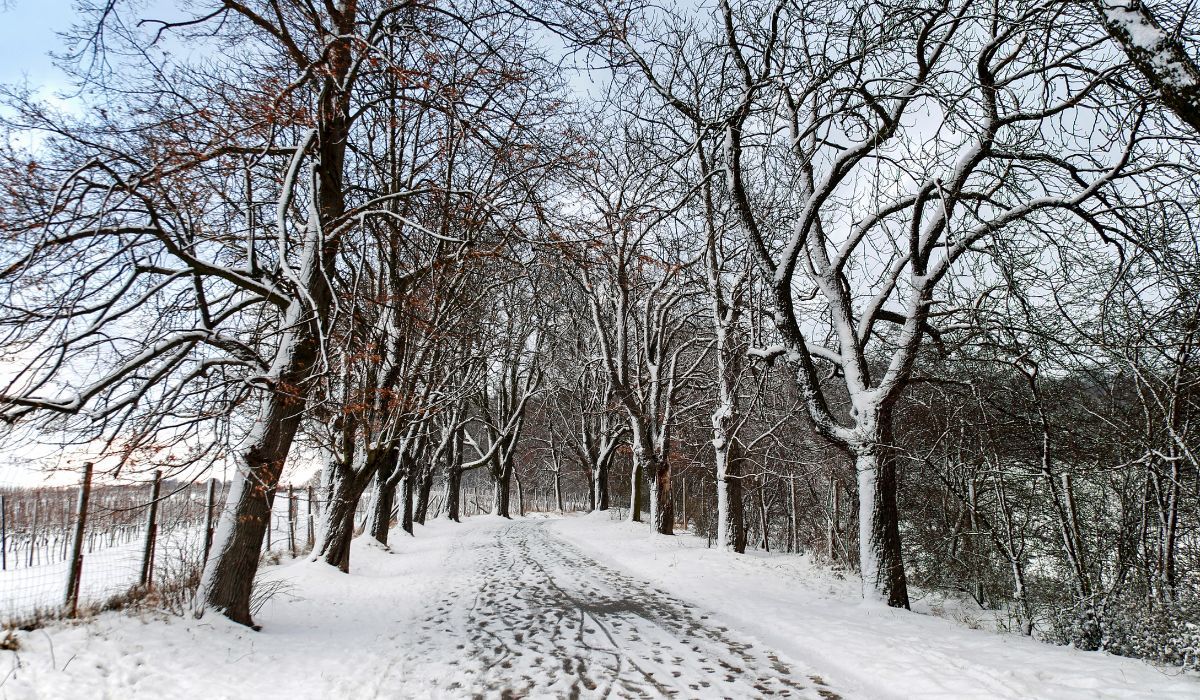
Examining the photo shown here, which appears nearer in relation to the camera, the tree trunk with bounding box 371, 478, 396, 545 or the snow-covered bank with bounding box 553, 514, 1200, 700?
the snow-covered bank with bounding box 553, 514, 1200, 700

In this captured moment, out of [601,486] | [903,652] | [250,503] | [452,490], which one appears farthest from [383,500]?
[601,486]

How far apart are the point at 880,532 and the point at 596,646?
4.57 meters

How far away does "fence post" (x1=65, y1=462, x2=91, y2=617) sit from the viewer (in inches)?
237

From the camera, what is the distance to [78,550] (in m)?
6.44

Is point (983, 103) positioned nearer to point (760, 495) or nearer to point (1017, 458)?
point (1017, 458)

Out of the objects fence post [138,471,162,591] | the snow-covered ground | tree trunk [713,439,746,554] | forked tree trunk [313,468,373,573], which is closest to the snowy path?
forked tree trunk [313,468,373,573]

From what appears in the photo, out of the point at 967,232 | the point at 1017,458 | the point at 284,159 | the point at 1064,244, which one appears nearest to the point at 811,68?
the point at 967,232

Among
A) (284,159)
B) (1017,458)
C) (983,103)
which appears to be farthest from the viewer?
(1017,458)

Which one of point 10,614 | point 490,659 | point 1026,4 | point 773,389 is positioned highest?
point 1026,4

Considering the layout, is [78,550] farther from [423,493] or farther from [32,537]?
[423,493]

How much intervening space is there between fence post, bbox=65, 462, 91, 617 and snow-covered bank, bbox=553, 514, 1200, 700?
743 centimetres

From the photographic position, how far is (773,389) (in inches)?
594

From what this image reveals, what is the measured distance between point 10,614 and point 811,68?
32.0 feet

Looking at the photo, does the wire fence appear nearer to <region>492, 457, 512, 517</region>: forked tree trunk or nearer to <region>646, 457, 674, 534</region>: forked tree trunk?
<region>646, 457, 674, 534</region>: forked tree trunk
